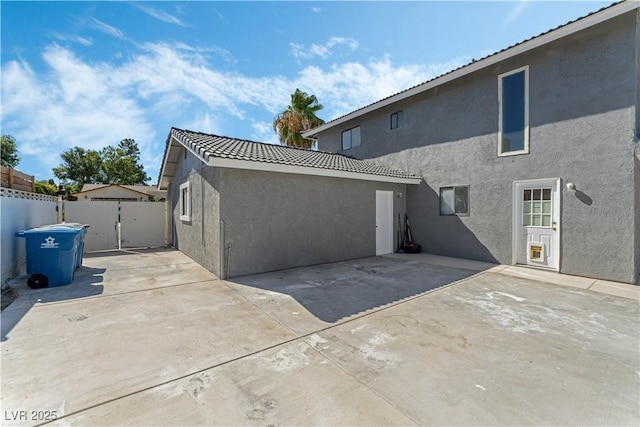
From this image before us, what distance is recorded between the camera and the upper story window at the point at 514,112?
805 centimetres

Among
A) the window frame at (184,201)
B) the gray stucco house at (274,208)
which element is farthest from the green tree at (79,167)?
the gray stucco house at (274,208)

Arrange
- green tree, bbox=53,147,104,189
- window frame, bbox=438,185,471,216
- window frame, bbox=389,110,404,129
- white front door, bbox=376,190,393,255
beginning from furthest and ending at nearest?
1. green tree, bbox=53,147,104,189
2. window frame, bbox=389,110,404,129
3. white front door, bbox=376,190,393,255
4. window frame, bbox=438,185,471,216

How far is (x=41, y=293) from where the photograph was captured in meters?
5.57

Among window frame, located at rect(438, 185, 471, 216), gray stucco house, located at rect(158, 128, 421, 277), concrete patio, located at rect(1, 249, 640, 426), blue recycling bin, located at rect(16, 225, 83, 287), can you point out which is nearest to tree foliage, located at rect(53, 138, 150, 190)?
gray stucco house, located at rect(158, 128, 421, 277)

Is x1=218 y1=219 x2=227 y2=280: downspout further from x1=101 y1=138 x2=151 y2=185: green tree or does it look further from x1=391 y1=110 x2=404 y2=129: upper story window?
x1=101 y1=138 x2=151 y2=185: green tree

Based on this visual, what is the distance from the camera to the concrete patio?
7.77 feet

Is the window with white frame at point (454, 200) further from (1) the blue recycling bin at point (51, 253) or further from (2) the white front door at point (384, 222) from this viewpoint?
(1) the blue recycling bin at point (51, 253)

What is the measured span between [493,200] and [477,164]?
4.32 ft

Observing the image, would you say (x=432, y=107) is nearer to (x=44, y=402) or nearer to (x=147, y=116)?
(x=44, y=402)

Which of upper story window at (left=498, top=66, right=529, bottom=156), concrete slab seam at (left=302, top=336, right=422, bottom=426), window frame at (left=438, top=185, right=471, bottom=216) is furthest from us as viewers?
window frame at (left=438, top=185, right=471, bottom=216)

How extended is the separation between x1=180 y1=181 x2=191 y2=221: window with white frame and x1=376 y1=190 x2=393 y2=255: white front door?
7058 millimetres

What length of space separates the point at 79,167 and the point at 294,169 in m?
44.7

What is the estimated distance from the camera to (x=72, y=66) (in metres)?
9.13

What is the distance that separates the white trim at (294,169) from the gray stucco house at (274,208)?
0.02 metres
